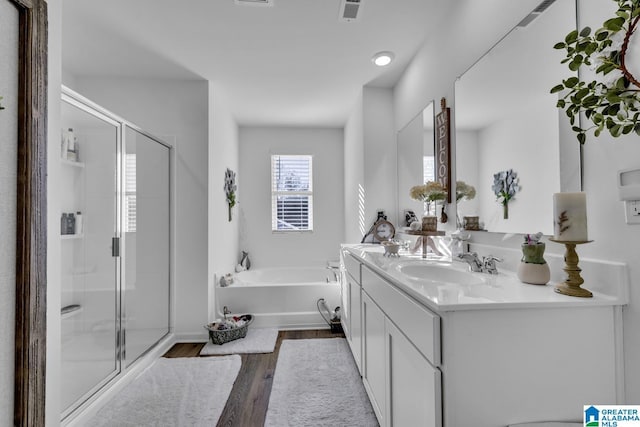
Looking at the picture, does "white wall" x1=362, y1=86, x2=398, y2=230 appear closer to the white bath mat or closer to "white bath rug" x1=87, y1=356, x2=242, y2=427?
the white bath mat

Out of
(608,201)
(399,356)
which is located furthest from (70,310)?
(608,201)

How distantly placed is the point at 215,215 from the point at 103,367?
1.56 metres

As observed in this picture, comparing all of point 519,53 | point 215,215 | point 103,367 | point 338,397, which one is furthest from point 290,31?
point 103,367

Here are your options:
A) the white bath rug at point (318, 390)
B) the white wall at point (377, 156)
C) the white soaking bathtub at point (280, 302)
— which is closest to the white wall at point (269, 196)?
the white soaking bathtub at point (280, 302)

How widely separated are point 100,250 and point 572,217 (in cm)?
269

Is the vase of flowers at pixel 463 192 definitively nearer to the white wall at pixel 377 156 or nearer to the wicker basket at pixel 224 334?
the white wall at pixel 377 156

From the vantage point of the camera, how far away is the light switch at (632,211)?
0.83 m

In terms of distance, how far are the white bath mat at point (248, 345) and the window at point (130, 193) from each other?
122cm

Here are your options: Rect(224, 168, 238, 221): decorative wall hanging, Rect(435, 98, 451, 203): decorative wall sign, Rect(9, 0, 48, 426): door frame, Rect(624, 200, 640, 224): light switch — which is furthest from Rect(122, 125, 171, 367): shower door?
Rect(624, 200, 640, 224): light switch

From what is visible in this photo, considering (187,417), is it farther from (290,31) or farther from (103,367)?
(290,31)

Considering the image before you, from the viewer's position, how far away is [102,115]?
2008 millimetres

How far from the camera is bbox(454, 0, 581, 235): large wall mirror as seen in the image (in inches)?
42.8

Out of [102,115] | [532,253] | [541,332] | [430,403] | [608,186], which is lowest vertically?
[430,403]

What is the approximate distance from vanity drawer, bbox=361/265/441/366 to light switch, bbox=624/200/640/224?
623 millimetres
